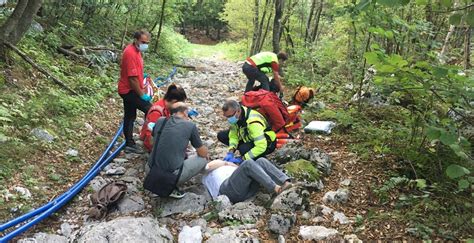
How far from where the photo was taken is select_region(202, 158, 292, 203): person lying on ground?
16.9ft

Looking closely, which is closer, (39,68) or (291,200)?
(291,200)

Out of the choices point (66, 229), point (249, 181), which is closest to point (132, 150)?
point (66, 229)

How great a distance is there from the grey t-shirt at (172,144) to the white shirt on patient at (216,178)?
0.64 meters

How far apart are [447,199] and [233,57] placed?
2517 centimetres

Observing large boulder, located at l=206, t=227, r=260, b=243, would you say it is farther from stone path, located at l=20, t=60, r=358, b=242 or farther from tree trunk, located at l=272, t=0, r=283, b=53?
tree trunk, located at l=272, t=0, r=283, b=53

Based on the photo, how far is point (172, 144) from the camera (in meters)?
5.12

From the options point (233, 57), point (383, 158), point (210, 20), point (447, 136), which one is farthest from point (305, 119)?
point (210, 20)

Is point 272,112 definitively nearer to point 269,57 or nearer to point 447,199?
point 269,57

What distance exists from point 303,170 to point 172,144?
200 centimetres

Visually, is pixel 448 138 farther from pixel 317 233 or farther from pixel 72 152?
pixel 72 152

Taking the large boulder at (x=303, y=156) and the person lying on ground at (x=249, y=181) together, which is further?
the large boulder at (x=303, y=156)

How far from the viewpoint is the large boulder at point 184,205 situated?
5.14 meters

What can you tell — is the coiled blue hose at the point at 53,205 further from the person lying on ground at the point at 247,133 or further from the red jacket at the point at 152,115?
the person lying on ground at the point at 247,133

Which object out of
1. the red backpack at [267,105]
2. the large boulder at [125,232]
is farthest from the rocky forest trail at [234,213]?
the red backpack at [267,105]
